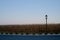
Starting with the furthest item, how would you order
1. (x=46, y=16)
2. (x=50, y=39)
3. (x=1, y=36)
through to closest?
(x=46, y=16), (x=1, y=36), (x=50, y=39)

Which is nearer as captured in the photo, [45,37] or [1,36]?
[45,37]

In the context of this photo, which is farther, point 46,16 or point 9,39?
point 46,16

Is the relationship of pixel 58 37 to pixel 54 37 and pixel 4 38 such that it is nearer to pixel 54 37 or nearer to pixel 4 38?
pixel 54 37

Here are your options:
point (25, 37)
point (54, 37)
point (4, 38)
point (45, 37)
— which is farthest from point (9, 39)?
point (54, 37)

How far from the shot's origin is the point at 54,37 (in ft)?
59.2

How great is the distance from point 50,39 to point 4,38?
6600 mm

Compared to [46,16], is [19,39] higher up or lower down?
lower down

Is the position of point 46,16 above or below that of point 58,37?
above

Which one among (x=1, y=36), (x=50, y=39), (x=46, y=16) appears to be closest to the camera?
(x=50, y=39)

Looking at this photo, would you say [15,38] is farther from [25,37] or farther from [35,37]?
[35,37]

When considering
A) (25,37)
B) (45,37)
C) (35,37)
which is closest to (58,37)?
(45,37)

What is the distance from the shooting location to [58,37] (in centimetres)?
1802

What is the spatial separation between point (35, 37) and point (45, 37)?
4.54 feet

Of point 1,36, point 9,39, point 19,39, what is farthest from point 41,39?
point 1,36
